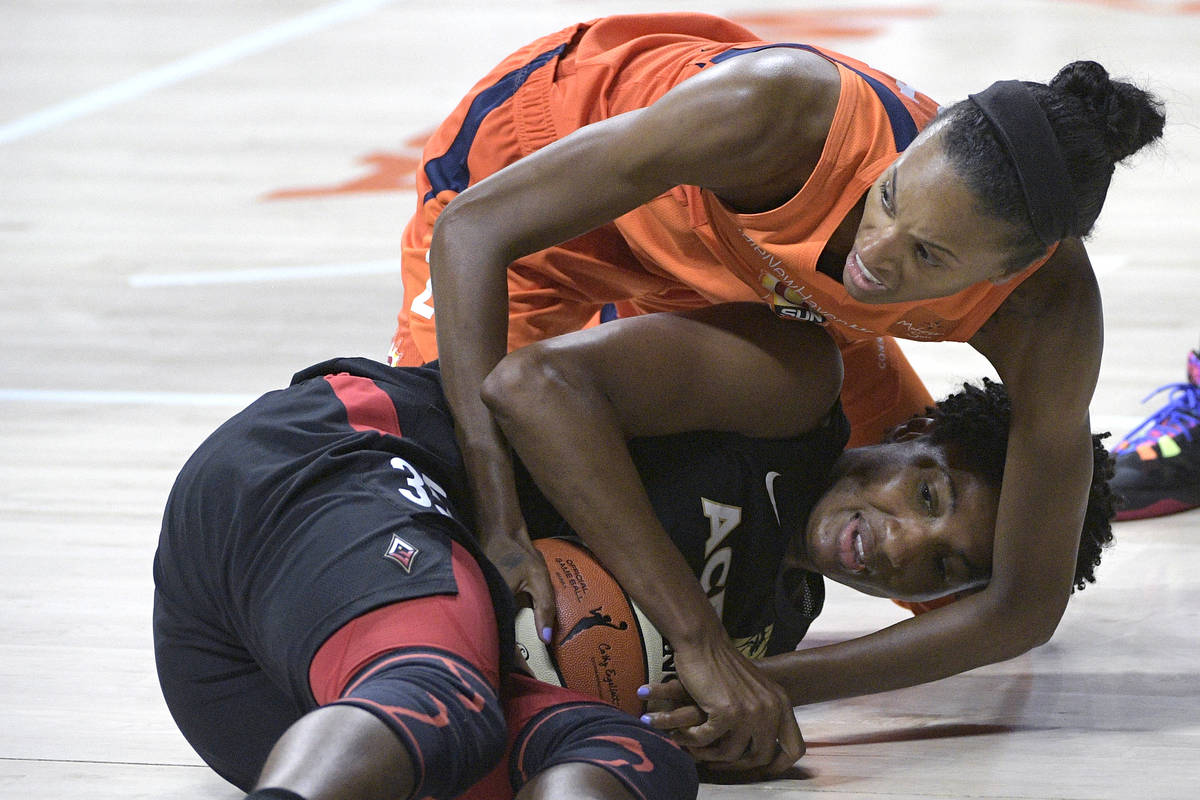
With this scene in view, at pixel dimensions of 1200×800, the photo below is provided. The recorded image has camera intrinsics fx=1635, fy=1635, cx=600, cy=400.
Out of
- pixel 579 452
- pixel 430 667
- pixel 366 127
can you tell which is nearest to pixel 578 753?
pixel 430 667

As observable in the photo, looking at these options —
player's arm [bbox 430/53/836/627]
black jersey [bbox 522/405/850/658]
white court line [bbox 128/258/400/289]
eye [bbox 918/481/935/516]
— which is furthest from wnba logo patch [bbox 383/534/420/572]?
white court line [bbox 128/258/400/289]

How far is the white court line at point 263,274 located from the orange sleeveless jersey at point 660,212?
1.63 m

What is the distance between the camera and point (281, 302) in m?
4.27

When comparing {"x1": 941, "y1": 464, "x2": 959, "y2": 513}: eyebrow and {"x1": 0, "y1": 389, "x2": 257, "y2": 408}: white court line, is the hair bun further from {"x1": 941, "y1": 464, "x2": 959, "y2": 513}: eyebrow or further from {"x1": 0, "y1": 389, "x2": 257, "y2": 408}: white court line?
{"x1": 0, "y1": 389, "x2": 257, "y2": 408}: white court line

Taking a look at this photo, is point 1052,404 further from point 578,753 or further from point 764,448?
point 578,753

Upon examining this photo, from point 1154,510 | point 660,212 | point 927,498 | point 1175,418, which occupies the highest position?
point 660,212

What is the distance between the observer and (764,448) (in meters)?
2.19

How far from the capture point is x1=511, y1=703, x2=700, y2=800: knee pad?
1805mm

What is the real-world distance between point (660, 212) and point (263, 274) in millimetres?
2349

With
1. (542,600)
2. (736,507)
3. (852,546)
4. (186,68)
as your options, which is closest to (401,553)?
(542,600)

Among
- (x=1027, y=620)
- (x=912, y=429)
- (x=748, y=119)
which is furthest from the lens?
(x=912, y=429)

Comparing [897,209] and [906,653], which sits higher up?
[897,209]

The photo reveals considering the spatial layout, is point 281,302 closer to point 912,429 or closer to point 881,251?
point 912,429

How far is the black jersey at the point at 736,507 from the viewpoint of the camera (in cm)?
216
